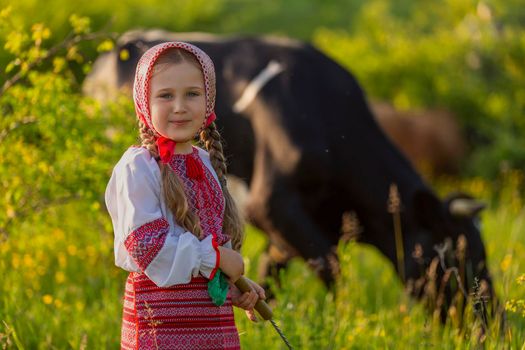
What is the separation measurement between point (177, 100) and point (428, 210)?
11.3 feet

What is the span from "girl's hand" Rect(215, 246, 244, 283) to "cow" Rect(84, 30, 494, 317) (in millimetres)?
2894

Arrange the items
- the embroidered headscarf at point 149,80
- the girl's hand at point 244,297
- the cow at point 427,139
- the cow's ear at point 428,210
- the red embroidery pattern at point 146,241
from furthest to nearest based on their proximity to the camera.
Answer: the cow at point 427,139, the cow's ear at point 428,210, the girl's hand at point 244,297, the embroidered headscarf at point 149,80, the red embroidery pattern at point 146,241

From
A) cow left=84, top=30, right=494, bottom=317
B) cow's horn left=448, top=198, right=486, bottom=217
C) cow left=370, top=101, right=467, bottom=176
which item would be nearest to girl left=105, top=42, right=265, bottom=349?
cow left=84, top=30, right=494, bottom=317

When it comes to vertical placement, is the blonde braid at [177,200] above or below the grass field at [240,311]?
above

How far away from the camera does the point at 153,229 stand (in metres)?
2.73

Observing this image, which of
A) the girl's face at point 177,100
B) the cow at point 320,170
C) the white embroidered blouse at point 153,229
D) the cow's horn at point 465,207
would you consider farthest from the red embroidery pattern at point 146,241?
the cow's horn at point 465,207

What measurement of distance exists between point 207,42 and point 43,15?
6.57 meters

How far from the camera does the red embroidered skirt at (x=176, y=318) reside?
9.26ft

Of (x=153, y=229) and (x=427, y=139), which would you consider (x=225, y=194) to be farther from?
(x=427, y=139)

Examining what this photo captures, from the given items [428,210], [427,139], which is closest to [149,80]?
[428,210]

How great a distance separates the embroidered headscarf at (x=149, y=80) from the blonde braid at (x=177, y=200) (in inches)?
1.9

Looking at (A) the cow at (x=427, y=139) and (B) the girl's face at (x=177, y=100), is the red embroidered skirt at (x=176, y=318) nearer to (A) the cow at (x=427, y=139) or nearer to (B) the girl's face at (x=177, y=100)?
(B) the girl's face at (x=177, y=100)

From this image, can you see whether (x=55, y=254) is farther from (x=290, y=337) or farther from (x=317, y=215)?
(x=290, y=337)

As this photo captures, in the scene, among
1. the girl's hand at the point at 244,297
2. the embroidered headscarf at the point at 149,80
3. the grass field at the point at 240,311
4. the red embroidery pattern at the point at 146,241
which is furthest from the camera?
the grass field at the point at 240,311
